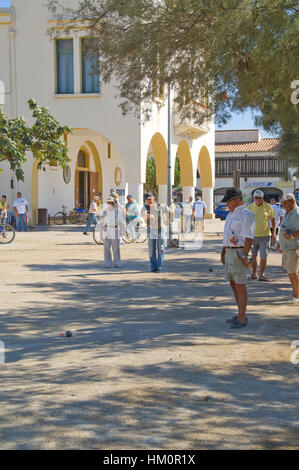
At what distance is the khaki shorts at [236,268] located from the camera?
26.4 ft

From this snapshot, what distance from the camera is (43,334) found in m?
7.68

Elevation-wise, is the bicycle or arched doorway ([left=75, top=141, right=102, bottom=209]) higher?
arched doorway ([left=75, top=141, right=102, bottom=209])

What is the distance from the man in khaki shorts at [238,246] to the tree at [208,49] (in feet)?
10.1

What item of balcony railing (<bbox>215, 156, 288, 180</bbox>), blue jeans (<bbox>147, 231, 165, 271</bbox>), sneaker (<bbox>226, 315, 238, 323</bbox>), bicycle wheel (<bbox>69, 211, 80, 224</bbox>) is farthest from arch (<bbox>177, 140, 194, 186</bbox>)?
sneaker (<bbox>226, 315, 238, 323</bbox>)

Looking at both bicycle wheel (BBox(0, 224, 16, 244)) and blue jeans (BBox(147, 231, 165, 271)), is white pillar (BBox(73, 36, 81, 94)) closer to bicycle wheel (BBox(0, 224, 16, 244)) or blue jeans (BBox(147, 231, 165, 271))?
bicycle wheel (BBox(0, 224, 16, 244))

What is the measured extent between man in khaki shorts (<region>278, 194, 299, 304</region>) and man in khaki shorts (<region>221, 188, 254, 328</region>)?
1.93 m

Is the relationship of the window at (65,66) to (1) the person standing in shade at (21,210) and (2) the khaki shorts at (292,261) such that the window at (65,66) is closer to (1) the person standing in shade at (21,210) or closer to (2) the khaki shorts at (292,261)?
(1) the person standing in shade at (21,210)

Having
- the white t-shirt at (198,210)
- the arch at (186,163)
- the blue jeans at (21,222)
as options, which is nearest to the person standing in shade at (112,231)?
the blue jeans at (21,222)

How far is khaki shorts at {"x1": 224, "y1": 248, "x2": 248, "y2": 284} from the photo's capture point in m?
8.05

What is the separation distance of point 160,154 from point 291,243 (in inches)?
869

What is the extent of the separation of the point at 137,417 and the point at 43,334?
3.19m

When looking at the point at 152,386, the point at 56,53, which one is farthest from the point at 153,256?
the point at 56,53

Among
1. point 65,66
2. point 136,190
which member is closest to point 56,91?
point 65,66
